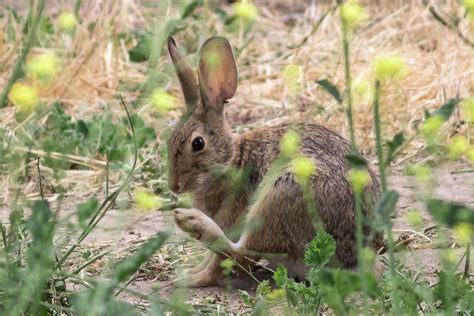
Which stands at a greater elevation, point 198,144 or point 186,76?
point 186,76

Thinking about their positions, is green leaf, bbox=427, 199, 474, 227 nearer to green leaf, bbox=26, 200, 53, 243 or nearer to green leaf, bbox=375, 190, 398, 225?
green leaf, bbox=375, 190, 398, 225

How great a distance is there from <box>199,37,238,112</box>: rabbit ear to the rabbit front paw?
0.66 meters

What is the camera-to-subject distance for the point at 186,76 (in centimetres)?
559

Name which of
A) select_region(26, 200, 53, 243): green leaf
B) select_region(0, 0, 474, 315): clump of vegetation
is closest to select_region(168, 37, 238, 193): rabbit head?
select_region(0, 0, 474, 315): clump of vegetation

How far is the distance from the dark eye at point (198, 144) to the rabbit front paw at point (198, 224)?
39 centimetres

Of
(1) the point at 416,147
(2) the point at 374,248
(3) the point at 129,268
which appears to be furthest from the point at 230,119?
(3) the point at 129,268

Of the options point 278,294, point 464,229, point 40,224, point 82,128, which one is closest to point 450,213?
point 464,229

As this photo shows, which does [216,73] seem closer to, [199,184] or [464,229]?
[199,184]

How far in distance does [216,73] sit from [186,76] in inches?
5.6

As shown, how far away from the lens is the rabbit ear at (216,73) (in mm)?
5418

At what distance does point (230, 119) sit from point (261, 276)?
9.19 feet

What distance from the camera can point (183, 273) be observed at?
532 cm

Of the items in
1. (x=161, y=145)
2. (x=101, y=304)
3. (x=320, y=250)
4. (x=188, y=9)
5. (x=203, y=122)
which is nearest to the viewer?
(x=101, y=304)

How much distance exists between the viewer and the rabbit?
503 cm
